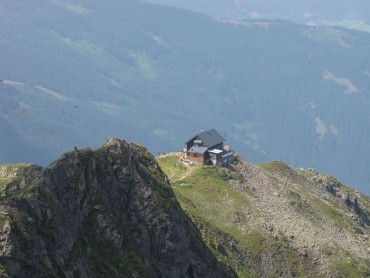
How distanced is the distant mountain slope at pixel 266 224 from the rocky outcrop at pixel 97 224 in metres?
30.1

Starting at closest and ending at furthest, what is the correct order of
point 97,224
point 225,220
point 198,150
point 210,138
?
point 97,224 < point 225,220 < point 198,150 < point 210,138

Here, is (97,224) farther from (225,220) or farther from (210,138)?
(210,138)

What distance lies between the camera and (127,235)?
64688 mm

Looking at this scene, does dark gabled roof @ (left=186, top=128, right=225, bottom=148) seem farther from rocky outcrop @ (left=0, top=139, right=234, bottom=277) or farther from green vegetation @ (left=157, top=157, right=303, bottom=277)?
rocky outcrop @ (left=0, top=139, right=234, bottom=277)

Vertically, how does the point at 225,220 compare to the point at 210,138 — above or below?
below

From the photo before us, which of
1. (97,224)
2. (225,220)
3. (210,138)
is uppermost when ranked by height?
(210,138)

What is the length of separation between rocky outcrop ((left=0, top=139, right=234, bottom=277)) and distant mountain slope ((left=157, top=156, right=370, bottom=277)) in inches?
1186

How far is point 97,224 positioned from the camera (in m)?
61.7

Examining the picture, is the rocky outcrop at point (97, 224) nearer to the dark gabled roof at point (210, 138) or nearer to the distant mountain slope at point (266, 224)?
the distant mountain slope at point (266, 224)

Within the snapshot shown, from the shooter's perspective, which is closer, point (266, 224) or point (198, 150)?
point (266, 224)

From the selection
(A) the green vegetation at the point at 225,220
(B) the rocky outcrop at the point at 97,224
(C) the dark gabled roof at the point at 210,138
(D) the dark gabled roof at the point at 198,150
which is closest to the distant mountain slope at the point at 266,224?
(A) the green vegetation at the point at 225,220

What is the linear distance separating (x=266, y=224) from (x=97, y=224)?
200ft

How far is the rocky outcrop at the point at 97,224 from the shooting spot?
48.7m

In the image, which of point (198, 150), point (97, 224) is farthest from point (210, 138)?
point (97, 224)
